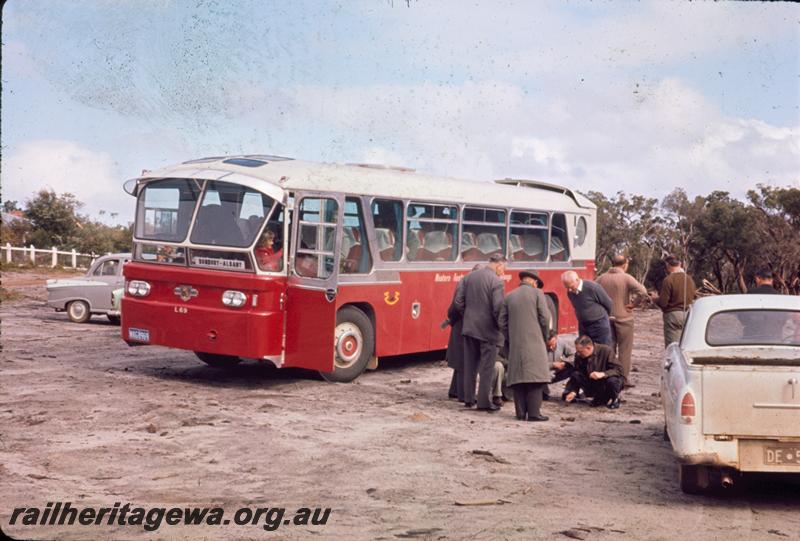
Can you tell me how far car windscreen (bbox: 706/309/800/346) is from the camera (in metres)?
8.84

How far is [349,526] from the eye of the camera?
711cm

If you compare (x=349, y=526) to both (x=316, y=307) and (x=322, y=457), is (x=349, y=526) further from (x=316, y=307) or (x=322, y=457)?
(x=316, y=307)

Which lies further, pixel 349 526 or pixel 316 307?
pixel 316 307

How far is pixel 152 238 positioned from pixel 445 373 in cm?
538

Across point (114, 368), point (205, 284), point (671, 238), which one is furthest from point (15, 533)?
point (671, 238)

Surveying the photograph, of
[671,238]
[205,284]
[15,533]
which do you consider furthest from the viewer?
[671,238]

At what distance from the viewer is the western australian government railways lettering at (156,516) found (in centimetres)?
709

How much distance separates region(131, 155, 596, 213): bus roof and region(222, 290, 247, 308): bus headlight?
1.45m

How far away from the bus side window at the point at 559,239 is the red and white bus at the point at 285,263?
4.07 m

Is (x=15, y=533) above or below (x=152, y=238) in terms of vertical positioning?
below

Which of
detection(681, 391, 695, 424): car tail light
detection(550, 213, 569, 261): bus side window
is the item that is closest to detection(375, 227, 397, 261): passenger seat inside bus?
detection(550, 213, 569, 261): bus side window

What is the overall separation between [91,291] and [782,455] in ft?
62.6

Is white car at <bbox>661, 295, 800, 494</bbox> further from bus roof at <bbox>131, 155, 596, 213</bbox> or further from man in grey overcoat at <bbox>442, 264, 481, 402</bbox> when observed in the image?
bus roof at <bbox>131, 155, 596, 213</bbox>

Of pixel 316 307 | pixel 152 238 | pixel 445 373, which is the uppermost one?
pixel 152 238
